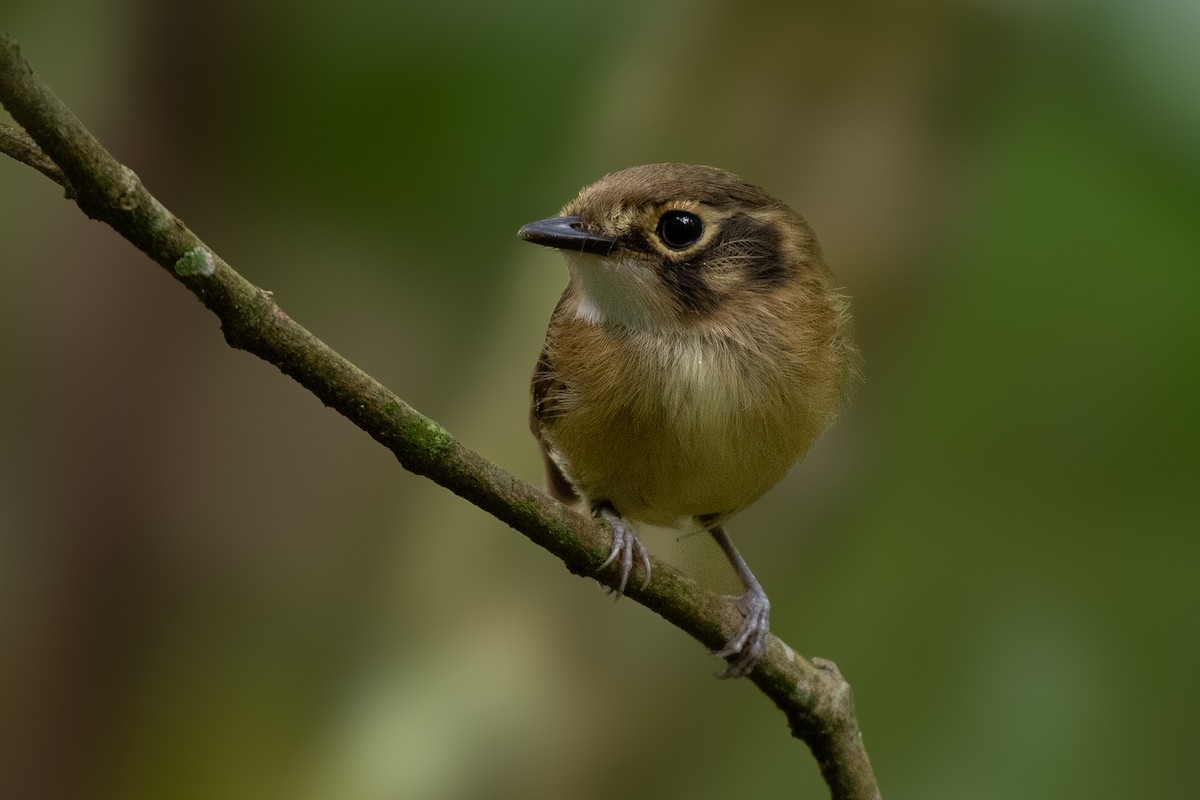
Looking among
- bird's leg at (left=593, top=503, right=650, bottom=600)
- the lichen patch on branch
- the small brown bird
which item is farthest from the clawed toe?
the lichen patch on branch

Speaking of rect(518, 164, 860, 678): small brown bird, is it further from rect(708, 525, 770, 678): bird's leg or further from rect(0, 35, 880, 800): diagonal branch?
rect(0, 35, 880, 800): diagonal branch

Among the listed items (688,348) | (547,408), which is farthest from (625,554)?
(547,408)

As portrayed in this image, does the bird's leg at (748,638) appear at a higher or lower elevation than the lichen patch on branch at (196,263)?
lower

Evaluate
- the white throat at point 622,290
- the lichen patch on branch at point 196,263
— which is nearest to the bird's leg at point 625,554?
the white throat at point 622,290

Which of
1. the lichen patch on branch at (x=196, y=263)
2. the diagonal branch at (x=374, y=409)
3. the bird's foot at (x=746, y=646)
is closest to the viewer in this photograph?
the diagonal branch at (x=374, y=409)

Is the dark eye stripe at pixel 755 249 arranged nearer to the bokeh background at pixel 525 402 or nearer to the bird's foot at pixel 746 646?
the bokeh background at pixel 525 402

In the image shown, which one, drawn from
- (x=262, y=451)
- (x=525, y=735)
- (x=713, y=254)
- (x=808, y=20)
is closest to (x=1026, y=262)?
(x=808, y=20)

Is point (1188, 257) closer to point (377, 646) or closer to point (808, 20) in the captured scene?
point (808, 20)
